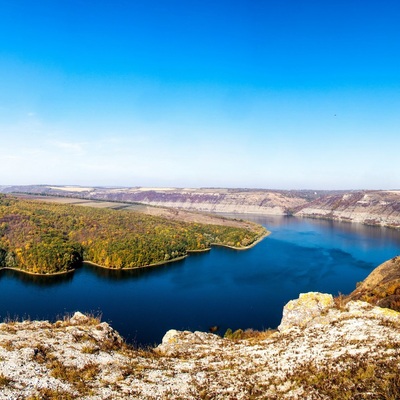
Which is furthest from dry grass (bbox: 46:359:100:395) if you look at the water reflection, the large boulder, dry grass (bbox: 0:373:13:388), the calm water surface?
the water reflection

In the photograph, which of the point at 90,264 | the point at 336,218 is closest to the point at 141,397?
the point at 90,264

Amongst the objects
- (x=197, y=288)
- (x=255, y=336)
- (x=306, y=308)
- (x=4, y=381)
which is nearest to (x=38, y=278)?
(x=197, y=288)

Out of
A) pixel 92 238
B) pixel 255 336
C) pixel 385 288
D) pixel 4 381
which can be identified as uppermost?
pixel 385 288

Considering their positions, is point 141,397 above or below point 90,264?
above

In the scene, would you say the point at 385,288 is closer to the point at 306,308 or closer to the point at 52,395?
the point at 306,308

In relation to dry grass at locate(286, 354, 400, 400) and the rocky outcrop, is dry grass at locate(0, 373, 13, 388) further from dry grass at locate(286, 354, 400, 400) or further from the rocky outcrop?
the rocky outcrop

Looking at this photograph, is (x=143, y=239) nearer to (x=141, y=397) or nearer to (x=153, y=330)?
(x=153, y=330)
